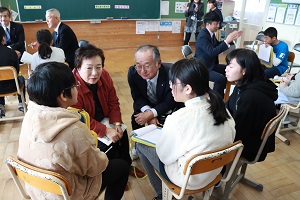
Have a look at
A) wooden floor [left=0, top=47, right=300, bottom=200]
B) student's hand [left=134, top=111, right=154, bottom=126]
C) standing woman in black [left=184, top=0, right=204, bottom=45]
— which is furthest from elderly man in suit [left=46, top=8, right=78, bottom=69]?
standing woman in black [left=184, top=0, right=204, bottom=45]

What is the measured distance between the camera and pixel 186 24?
242 inches

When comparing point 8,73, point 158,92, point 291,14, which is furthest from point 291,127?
point 8,73

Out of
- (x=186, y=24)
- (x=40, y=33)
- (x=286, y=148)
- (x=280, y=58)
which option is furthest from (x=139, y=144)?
(x=186, y=24)

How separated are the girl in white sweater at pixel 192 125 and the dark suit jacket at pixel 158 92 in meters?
0.64

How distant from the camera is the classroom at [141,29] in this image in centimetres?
226

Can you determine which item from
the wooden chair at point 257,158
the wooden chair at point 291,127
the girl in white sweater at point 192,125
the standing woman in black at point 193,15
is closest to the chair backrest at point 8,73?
the girl in white sweater at point 192,125

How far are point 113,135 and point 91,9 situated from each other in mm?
4782

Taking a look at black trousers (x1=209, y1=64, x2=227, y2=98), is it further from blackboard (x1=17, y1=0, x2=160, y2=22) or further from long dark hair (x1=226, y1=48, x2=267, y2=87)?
blackboard (x1=17, y1=0, x2=160, y2=22)

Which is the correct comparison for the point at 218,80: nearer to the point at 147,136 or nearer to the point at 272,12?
Result: the point at 147,136

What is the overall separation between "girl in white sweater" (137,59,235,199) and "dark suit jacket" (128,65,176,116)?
64 cm

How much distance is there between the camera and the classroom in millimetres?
2264

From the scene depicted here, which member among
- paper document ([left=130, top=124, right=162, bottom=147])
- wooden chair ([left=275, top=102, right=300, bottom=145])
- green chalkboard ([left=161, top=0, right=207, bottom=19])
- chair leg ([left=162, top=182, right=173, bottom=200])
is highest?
green chalkboard ([left=161, top=0, right=207, bottom=19])

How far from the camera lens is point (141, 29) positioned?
6.33 metres

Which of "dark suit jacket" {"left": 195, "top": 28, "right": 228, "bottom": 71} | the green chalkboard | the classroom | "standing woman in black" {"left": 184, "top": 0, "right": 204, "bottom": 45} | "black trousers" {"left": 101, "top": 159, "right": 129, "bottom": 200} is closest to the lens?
"black trousers" {"left": 101, "top": 159, "right": 129, "bottom": 200}
